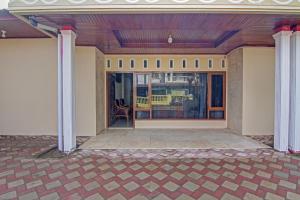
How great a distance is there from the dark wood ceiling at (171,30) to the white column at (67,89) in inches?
13.9

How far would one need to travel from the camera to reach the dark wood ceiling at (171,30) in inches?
140

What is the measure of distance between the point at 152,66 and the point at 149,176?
466cm

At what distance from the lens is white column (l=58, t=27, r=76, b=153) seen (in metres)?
4.15

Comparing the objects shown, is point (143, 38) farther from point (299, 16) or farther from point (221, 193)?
point (221, 193)

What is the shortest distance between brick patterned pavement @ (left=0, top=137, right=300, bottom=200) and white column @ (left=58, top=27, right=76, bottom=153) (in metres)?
0.48

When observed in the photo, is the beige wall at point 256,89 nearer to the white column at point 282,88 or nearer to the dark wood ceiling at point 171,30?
the dark wood ceiling at point 171,30

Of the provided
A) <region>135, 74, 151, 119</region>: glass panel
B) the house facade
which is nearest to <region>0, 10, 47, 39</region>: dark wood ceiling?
the house facade

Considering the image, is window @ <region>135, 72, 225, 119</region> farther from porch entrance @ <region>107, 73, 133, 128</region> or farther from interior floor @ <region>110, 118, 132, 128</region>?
porch entrance @ <region>107, 73, 133, 128</region>

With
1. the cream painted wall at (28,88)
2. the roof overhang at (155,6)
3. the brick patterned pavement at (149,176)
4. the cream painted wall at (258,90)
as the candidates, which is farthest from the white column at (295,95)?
the cream painted wall at (28,88)

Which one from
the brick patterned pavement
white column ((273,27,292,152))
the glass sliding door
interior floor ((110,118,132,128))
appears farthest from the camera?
interior floor ((110,118,132,128))

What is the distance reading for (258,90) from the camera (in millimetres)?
5984

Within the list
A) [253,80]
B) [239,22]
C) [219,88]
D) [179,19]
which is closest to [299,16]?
[239,22]

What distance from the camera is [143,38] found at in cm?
545

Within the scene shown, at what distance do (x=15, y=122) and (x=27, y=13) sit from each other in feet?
13.1
